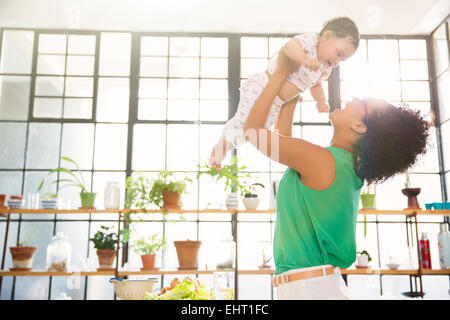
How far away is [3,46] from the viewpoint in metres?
3.89

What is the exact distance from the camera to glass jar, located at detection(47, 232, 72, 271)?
9.98 ft

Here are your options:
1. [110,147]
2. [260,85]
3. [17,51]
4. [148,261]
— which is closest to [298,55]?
[260,85]

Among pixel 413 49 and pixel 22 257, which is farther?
pixel 413 49

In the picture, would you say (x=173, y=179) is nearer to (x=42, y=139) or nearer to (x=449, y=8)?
(x=42, y=139)

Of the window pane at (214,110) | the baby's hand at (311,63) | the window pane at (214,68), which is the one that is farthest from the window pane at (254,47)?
the baby's hand at (311,63)

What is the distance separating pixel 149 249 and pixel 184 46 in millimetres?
1800

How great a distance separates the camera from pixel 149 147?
12.2 ft

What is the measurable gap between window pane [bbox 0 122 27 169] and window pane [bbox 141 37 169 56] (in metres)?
1.17

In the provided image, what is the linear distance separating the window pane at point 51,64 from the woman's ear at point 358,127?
3284 mm

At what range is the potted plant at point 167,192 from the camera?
3092mm

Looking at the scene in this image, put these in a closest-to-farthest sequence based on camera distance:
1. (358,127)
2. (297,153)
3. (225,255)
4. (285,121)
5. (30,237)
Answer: (297,153)
(358,127)
(285,121)
(225,255)
(30,237)

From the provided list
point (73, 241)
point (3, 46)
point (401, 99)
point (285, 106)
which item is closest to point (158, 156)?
point (73, 241)

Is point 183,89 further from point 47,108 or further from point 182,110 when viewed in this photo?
point 47,108

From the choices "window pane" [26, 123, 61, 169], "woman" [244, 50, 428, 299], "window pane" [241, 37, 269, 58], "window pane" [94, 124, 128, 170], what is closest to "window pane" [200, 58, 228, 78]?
"window pane" [241, 37, 269, 58]
